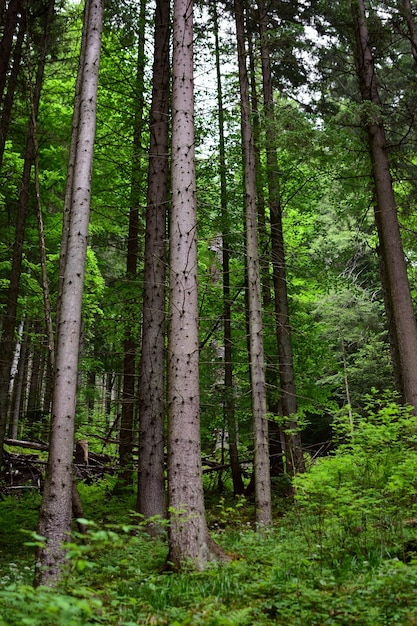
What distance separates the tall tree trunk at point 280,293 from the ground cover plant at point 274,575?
3.00 metres

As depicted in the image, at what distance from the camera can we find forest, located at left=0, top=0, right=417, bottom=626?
16.8 feet

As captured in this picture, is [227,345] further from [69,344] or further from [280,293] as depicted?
[69,344]

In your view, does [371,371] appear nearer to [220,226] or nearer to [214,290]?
[214,290]

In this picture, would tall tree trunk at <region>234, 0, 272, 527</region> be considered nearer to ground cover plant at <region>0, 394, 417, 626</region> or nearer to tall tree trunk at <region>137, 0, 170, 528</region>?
ground cover plant at <region>0, 394, 417, 626</region>

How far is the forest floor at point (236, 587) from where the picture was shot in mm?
3516

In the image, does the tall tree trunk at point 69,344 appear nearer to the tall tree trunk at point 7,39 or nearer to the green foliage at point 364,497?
the green foliage at point 364,497

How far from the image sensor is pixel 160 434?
9039 mm

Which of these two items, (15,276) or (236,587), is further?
(15,276)

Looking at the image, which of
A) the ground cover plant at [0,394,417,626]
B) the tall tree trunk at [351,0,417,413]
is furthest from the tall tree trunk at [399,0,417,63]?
the ground cover plant at [0,394,417,626]

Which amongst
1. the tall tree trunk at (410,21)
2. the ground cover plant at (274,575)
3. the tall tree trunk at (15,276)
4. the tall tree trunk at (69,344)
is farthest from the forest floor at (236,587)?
the tall tree trunk at (410,21)

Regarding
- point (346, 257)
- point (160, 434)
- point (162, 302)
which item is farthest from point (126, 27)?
point (160, 434)

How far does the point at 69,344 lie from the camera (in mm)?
6461

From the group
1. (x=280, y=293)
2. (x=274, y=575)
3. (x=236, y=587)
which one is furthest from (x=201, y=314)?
(x=236, y=587)

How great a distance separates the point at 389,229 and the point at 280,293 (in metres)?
3.01
